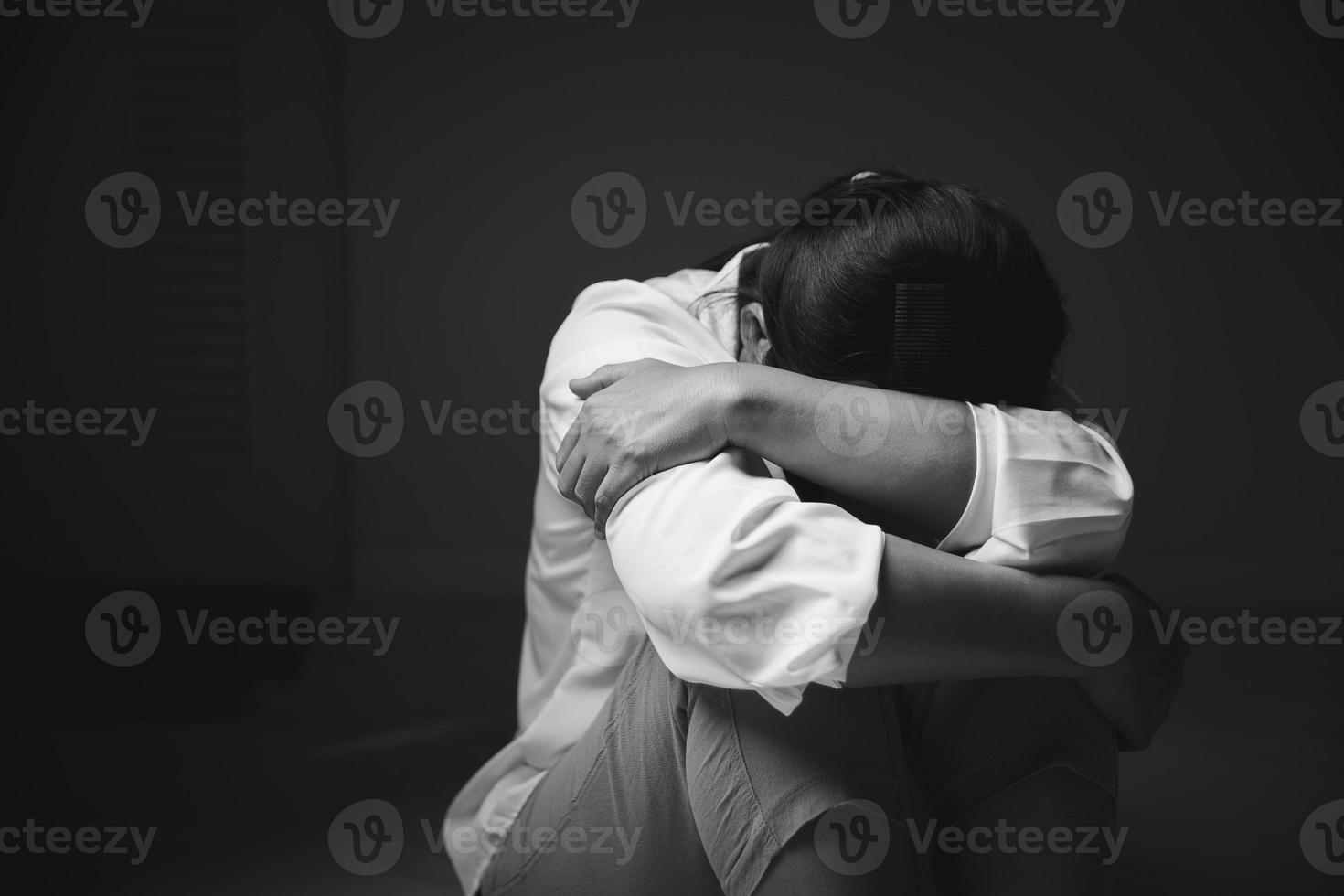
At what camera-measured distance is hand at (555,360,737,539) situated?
2.52 ft

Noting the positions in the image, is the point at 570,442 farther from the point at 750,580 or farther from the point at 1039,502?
the point at 1039,502

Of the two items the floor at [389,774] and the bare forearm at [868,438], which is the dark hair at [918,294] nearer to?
the bare forearm at [868,438]

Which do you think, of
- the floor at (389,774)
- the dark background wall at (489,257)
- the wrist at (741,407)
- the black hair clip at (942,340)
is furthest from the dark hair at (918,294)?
the dark background wall at (489,257)

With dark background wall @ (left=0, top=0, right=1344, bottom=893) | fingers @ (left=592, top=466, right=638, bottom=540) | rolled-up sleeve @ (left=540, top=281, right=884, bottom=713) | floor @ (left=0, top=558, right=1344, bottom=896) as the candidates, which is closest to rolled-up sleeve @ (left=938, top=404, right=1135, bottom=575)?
rolled-up sleeve @ (left=540, top=281, right=884, bottom=713)

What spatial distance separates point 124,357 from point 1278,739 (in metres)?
2.05

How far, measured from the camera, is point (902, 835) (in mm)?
725

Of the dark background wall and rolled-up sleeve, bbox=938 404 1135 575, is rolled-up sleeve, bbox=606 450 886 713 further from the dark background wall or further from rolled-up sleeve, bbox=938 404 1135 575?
the dark background wall

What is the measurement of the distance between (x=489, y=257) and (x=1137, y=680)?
1710mm

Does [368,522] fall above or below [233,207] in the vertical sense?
below

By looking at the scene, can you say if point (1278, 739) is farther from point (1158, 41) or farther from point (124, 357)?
point (124, 357)

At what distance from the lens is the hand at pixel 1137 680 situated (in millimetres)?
791

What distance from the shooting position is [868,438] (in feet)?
2.64

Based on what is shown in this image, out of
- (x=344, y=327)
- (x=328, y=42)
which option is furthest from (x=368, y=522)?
(x=328, y=42)

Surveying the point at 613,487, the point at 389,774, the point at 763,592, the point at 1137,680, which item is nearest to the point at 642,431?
the point at 613,487
